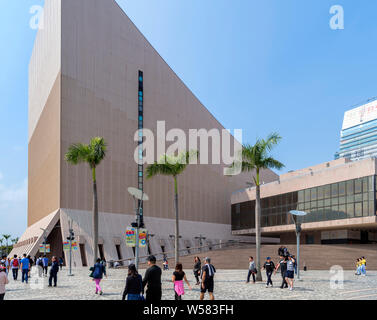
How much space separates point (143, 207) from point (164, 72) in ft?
69.5

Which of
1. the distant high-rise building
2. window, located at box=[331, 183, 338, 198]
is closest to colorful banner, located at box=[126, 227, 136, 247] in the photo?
window, located at box=[331, 183, 338, 198]

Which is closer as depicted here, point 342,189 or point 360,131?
point 342,189

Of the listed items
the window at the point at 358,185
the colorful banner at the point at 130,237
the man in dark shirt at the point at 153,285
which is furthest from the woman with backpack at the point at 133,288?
the window at the point at 358,185

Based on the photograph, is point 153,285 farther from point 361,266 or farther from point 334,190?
point 334,190

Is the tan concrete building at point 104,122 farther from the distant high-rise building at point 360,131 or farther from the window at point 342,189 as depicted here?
the distant high-rise building at point 360,131

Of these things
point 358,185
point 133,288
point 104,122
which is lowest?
point 133,288

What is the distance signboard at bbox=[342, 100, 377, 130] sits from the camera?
176 m

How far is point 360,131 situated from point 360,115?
307 inches

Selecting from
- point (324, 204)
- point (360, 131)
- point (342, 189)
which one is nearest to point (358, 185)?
point (342, 189)

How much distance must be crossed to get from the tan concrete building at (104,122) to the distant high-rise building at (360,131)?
11885cm

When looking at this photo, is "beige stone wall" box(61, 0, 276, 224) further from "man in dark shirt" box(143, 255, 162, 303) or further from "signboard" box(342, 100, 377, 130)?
"signboard" box(342, 100, 377, 130)

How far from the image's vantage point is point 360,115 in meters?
185
